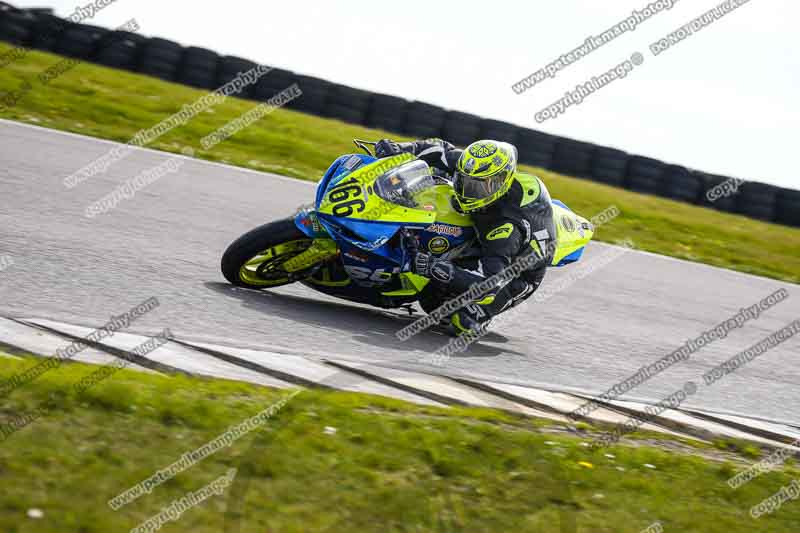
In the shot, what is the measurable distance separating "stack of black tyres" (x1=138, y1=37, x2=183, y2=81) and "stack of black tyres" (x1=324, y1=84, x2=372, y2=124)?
2.76 meters

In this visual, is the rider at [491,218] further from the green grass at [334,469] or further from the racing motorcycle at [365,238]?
the green grass at [334,469]

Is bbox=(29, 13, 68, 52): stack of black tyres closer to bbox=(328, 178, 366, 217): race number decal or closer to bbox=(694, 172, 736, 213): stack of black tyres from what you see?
bbox=(694, 172, 736, 213): stack of black tyres

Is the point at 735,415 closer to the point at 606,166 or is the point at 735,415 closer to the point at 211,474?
the point at 211,474

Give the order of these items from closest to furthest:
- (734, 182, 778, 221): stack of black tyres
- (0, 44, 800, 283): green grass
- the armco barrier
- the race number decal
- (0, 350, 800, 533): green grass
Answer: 1. (0, 350, 800, 533): green grass
2. the race number decal
3. (0, 44, 800, 283): green grass
4. the armco barrier
5. (734, 182, 778, 221): stack of black tyres

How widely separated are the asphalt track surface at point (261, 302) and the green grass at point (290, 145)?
163cm

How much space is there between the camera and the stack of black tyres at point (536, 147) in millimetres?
16391

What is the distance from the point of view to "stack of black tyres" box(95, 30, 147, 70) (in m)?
16.2

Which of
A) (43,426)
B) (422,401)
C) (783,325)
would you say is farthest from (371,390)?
(783,325)

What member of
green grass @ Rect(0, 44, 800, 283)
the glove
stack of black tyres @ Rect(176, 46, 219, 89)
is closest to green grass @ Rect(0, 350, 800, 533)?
the glove

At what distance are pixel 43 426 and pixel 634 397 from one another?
414 centimetres

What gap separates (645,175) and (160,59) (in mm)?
8898

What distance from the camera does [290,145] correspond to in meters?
13.8

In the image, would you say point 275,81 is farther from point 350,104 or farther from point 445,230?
point 445,230

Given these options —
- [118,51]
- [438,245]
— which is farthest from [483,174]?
[118,51]
